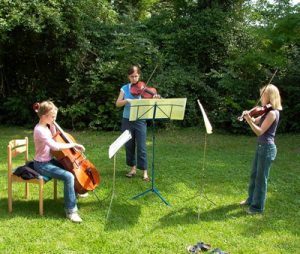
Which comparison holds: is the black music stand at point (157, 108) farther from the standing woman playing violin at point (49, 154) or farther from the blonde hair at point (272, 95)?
the blonde hair at point (272, 95)

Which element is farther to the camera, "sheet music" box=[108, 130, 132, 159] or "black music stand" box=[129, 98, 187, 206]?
"black music stand" box=[129, 98, 187, 206]

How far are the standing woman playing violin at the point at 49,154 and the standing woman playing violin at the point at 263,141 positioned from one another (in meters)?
2.21

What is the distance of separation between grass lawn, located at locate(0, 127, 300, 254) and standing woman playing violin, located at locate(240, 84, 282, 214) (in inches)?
10.1

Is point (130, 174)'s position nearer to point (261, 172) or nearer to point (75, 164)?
point (75, 164)

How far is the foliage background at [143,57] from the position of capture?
424 inches

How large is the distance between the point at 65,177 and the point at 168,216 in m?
1.38

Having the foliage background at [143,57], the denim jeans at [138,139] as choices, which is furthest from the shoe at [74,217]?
the foliage background at [143,57]

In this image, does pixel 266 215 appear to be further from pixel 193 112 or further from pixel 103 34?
pixel 103 34

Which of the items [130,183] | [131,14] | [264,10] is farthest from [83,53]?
[130,183]

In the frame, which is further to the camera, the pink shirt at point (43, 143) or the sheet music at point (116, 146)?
the pink shirt at point (43, 143)

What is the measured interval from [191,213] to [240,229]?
0.71 m

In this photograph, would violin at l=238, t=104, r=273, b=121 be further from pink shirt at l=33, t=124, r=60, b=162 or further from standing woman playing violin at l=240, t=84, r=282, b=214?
pink shirt at l=33, t=124, r=60, b=162

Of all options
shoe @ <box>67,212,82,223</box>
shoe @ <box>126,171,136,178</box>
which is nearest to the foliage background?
shoe @ <box>126,171,136,178</box>

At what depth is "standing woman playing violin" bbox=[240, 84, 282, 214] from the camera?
4.84 meters
